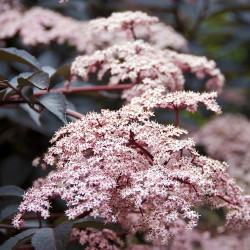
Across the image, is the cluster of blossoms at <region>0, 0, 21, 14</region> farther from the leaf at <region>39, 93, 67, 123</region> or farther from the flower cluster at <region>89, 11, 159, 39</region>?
the leaf at <region>39, 93, 67, 123</region>

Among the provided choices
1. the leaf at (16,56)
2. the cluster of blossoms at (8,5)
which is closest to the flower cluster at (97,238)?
the leaf at (16,56)

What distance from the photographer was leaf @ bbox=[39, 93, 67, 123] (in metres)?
1.12

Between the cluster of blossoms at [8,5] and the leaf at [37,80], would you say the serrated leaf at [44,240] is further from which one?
the cluster of blossoms at [8,5]

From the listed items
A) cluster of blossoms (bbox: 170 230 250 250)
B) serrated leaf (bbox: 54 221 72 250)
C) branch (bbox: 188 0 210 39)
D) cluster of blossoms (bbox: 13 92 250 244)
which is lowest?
cluster of blossoms (bbox: 170 230 250 250)

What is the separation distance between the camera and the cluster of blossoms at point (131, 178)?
938mm

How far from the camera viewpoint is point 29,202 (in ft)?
3.24

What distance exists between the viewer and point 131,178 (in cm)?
98

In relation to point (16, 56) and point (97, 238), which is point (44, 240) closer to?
point (97, 238)

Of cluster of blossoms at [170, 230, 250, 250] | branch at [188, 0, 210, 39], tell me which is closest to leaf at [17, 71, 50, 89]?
cluster of blossoms at [170, 230, 250, 250]

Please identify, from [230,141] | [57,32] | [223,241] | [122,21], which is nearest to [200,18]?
[230,141]

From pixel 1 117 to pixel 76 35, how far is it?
54cm

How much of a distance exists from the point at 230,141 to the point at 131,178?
165 centimetres

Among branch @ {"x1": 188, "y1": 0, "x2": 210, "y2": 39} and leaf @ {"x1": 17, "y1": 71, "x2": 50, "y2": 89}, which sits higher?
leaf @ {"x1": 17, "y1": 71, "x2": 50, "y2": 89}

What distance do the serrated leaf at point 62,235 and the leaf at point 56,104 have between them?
0.26 m
